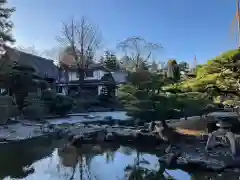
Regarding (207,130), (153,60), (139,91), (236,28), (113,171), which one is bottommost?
(113,171)

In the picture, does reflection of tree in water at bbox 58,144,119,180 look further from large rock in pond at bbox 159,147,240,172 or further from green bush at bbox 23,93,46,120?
green bush at bbox 23,93,46,120

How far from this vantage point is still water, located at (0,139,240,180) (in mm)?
5422

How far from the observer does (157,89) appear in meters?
10.1

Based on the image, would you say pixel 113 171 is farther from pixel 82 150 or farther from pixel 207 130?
pixel 207 130

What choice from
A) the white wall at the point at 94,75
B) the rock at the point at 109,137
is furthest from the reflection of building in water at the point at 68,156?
the white wall at the point at 94,75

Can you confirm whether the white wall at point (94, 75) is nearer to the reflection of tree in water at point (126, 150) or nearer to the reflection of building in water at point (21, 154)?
the reflection of building in water at point (21, 154)

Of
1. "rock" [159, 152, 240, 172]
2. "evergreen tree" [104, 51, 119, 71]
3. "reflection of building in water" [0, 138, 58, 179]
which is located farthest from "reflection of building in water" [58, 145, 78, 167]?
→ "evergreen tree" [104, 51, 119, 71]

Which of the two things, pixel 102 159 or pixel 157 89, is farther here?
pixel 157 89

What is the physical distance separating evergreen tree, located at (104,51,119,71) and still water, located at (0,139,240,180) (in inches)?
857

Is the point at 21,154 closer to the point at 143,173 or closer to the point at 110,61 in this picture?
the point at 143,173

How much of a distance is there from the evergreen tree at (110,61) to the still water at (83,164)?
21.8 metres

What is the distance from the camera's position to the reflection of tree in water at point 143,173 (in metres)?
5.30

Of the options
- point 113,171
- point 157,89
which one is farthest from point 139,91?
point 113,171

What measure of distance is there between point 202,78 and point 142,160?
12.7 feet
